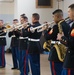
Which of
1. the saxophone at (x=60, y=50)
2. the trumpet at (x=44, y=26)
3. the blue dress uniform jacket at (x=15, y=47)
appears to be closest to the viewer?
the saxophone at (x=60, y=50)

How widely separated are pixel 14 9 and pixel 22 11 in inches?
46.4

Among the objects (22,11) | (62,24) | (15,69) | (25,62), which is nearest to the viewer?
(62,24)

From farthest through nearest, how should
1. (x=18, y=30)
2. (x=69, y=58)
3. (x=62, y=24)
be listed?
(x=18, y=30), (x=62, y=24), (x=69, y=58)

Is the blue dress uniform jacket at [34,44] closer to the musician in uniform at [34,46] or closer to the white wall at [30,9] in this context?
the musician in uniform at [34,46]

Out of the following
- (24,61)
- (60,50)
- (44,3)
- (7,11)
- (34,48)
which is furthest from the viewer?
(7,11)

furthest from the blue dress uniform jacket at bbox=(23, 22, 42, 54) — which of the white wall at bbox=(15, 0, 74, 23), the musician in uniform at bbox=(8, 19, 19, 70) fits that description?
the white wall at bbox=(15, 0, 74, 23)

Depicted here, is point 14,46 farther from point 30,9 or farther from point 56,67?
point 30,9

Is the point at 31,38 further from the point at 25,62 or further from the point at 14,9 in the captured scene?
the point at 14,9

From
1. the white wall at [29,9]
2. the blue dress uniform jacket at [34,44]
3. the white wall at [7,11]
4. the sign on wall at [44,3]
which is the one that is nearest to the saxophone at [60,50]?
the blue dress uniform jacket at [34,44]

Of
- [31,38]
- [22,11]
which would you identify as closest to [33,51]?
[31,38]

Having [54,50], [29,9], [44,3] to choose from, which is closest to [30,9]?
[29,9]

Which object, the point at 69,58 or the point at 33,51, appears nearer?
the point at 69,58

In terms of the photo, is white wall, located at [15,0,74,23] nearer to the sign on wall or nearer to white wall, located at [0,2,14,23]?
the sign on wall

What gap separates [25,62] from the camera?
6.37 metres
